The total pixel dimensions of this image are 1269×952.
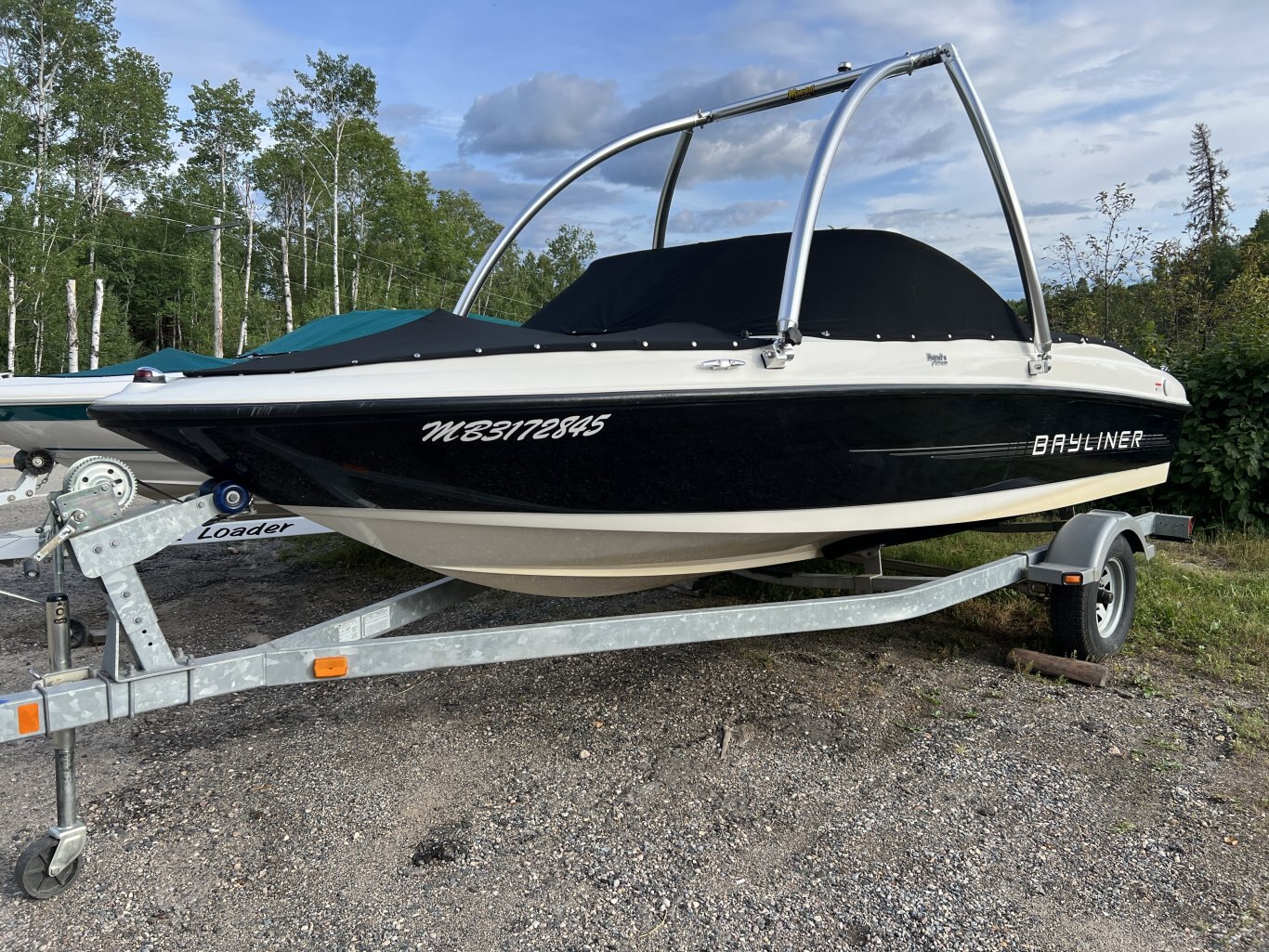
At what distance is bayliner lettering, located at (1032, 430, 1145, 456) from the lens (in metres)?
3.57

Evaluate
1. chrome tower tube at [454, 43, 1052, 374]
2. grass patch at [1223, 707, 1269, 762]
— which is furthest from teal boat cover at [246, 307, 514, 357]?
grass patch at [1223, 707, 1269, 762]

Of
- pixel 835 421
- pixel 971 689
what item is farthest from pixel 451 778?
pixel 971 689

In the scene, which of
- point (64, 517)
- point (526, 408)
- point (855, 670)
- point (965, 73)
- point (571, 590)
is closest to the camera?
point (64, 517)

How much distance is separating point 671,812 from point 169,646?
1.49m

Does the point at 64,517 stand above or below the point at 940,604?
above

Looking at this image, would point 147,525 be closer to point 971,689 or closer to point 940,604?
point 940,604

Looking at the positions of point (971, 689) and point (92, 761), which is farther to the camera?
point (971, 689)

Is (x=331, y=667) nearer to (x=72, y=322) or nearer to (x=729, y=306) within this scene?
(x=729, y=306)

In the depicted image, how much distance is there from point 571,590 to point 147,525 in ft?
4.40

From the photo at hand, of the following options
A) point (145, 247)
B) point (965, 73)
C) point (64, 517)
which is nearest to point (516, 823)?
point (64, 517)

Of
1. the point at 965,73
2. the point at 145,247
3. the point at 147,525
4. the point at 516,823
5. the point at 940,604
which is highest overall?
the point at 145,247

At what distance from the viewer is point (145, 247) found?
3105 cm

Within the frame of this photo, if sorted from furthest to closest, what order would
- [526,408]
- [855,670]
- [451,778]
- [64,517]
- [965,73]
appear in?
[855,670] < [965,73] < [451,778] < [526,408] < [64,517]

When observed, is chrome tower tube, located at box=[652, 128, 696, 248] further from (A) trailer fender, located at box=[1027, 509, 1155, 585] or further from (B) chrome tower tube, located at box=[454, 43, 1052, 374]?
(A) trailer fender, located at box=[1027, 509, 1155, 585]
